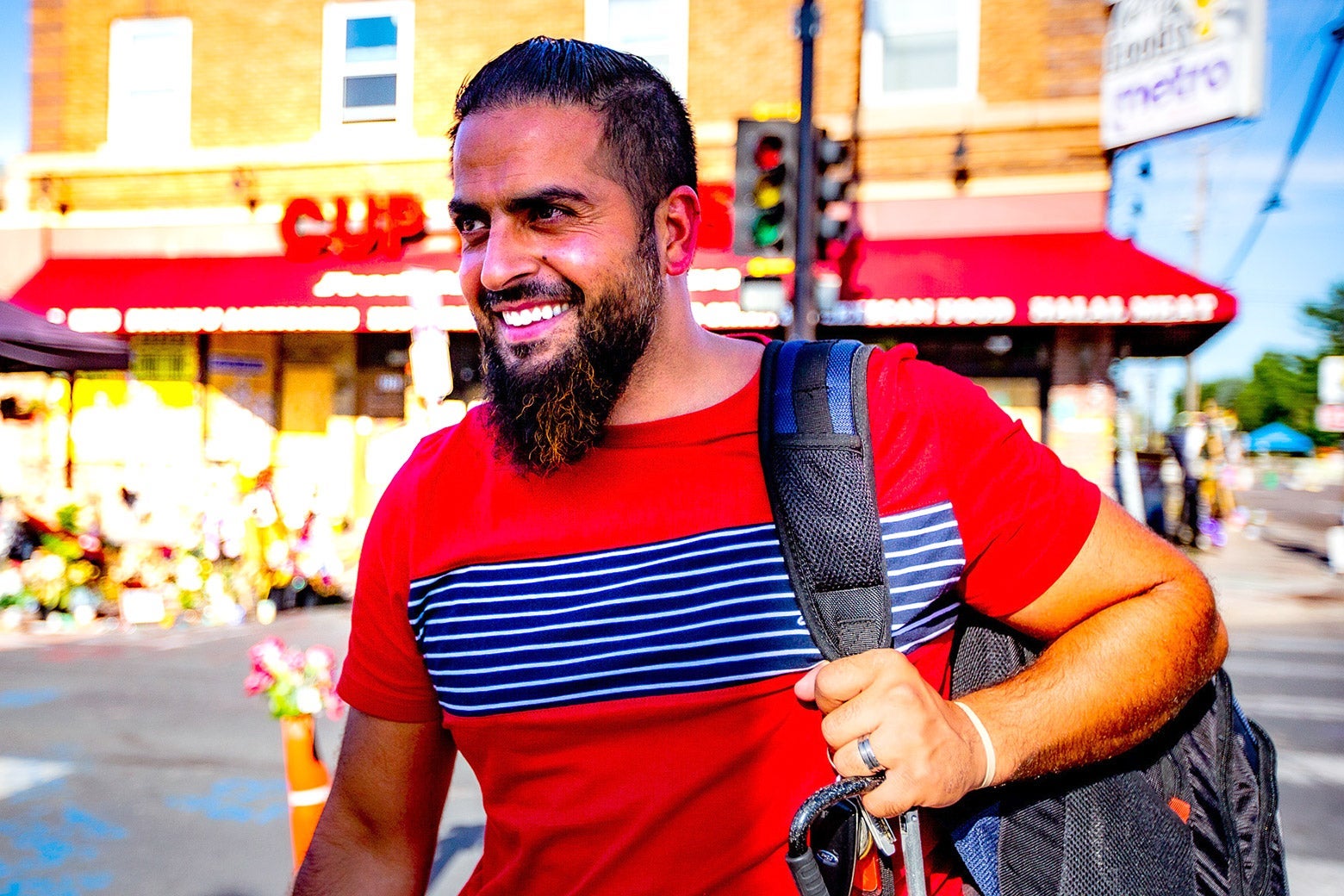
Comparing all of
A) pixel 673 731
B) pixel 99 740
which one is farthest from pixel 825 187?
pixel 673 731

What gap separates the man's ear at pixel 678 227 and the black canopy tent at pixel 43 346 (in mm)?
8376

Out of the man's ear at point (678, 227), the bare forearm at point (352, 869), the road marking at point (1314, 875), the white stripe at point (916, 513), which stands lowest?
the road marking at point (1314, 875)

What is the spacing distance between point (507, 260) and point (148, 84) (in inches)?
580

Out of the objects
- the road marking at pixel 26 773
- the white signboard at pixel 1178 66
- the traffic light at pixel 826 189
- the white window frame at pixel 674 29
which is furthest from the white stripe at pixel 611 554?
the white window frame at pixel 674 29

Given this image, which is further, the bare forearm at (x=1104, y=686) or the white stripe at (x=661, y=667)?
the white stripe at (x=661, y=667)

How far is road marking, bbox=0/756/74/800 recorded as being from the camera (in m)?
5.36

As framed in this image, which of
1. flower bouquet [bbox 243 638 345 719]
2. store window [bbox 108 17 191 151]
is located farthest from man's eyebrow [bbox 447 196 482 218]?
store window [bbox 108 17 191 151]

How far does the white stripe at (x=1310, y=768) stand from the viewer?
5582 millimetres

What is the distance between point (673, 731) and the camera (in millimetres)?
1404

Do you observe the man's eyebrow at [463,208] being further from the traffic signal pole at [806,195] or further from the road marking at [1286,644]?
the road marking at [1286,644]

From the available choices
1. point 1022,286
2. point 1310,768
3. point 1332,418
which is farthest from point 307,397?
point 1332,418

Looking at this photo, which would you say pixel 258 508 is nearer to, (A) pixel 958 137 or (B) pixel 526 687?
(A) pixel 958 137

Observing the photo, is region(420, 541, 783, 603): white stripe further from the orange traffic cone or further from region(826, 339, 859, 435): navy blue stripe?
the orange traffic cone

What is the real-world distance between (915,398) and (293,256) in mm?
12274
